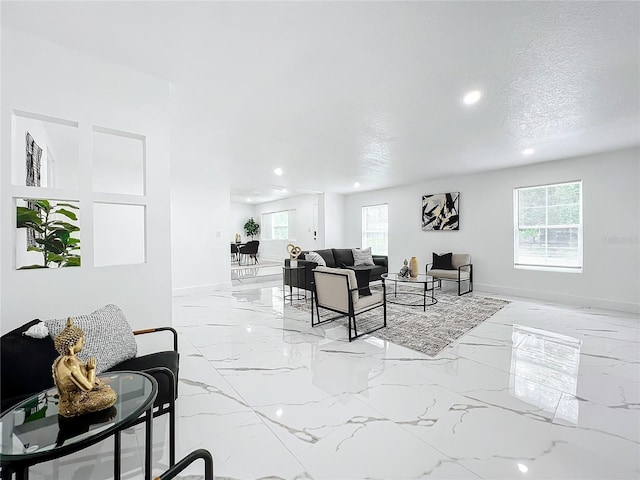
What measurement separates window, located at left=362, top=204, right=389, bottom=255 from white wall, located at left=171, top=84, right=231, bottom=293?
4115 millimetres

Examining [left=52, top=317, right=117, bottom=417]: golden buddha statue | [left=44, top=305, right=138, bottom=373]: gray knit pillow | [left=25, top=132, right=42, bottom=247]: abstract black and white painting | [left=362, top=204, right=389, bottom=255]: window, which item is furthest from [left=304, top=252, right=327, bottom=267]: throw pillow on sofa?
Answer: [left=52, top=317, right=117, bottom=417]: golden buddha statue

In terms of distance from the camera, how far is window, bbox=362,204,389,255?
8.15 meters

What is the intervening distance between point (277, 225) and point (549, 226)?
29.9 feet

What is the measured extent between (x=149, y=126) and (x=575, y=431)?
3775 mm

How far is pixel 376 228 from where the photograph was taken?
8.40 metres

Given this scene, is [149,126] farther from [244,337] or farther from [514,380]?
[514,380]

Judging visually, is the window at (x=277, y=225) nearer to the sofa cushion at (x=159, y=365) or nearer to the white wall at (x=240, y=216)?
the white wall at (x=240, y=216)

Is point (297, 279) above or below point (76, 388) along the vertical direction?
below

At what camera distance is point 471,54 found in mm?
2051

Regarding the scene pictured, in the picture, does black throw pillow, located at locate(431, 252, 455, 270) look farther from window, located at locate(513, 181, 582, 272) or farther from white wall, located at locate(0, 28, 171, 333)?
white wall, located at locate(0, 28, 171, 333)

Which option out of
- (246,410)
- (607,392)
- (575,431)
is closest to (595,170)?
(607,392)

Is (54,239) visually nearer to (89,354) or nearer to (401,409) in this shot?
(89,354)

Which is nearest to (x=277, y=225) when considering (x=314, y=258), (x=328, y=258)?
(x=328, y=258)

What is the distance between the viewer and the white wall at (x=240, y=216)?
41.8 ft
